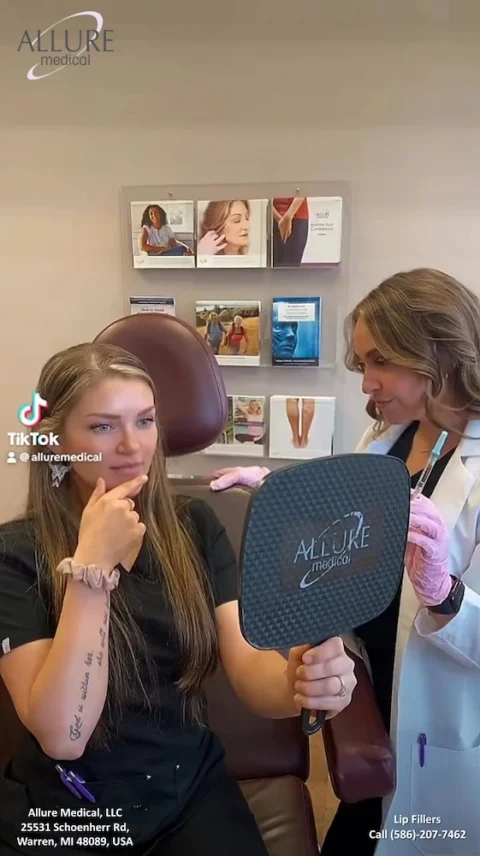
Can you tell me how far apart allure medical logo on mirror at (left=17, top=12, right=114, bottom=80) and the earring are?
47.1 inches

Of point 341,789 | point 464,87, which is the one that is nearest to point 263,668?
point 341,789

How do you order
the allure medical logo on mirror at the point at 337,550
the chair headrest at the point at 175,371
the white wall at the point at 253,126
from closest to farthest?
the allure medical logo on mirror at the point at 337,550 → the chair headrest at the point at 175,371 → the white wall at the point at 253,126

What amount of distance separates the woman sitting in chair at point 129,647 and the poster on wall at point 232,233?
795mm

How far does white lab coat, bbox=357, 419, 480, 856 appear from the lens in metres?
1.04

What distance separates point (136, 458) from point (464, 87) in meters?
1.26

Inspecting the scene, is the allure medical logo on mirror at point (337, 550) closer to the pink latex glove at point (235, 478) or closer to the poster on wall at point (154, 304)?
the pink latex glove at point (235, 478)

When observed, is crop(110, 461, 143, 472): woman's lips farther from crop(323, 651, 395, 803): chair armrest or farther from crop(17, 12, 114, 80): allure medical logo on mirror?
crop(17, 12, 114, 80): allure medical logo on mirror

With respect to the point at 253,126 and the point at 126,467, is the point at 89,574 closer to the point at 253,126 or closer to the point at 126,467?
the point at 126,467

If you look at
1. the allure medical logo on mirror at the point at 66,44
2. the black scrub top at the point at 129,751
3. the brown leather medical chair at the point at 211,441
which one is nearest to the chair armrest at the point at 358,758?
the brown leather medical chair at the point at 211,441

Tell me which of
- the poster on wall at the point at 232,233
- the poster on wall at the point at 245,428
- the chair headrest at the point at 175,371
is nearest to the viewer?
the chair headrest at the point at 175,371

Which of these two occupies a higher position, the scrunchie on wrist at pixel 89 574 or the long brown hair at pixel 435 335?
the long brown hair at pixel 435 335

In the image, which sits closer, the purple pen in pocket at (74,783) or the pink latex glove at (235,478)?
the purple pen in pocket at (74,783)

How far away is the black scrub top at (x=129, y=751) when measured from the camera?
33.9 inches

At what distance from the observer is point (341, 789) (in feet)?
2.95
